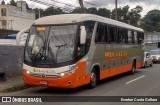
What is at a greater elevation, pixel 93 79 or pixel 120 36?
pixel 120 36

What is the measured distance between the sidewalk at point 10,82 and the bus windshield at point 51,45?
1915 millimetres

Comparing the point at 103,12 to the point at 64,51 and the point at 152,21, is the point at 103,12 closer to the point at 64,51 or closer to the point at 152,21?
the point at 64,51

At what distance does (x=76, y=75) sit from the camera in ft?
42.4

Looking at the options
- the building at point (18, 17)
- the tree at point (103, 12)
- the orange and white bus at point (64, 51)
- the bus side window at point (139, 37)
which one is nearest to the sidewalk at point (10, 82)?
the orange and white bus at point (64, 51)

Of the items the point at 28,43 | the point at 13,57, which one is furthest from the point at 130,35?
the point at 28,43

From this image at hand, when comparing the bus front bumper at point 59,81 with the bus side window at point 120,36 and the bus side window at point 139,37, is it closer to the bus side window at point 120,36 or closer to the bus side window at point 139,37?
the bus side window at point 120,36

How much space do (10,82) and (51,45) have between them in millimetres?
3751

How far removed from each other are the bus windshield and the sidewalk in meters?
1.91

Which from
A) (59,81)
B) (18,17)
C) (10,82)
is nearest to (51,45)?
(59,81)

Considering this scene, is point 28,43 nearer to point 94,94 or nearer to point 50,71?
point 50,71

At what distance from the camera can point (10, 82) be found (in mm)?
15750

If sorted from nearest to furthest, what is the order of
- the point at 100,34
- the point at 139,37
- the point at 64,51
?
the point at 64,51
the point at 100,34
the point at 139,37

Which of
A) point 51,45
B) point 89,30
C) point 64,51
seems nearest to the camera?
point 64,51

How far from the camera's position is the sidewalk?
14523mm
